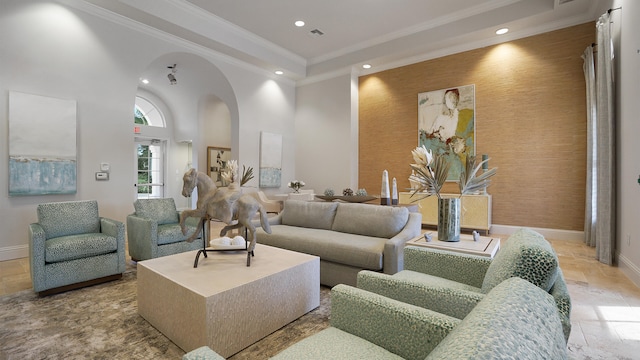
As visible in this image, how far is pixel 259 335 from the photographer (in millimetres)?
1983

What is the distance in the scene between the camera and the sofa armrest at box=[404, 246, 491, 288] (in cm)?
182

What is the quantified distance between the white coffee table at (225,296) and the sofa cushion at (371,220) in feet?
3.16

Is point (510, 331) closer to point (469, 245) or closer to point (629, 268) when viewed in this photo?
point (469, 245)

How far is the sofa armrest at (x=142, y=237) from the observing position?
3.35 m

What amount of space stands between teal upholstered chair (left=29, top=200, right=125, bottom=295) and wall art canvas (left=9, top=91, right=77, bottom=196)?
1.26 meters

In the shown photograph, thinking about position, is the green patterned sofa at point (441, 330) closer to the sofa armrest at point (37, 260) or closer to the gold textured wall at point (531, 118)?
the sofa armrest at point (37, 260)

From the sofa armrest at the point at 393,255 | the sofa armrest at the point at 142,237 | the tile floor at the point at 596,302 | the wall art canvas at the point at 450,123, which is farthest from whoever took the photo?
the wall art canvas at the point at 450,123

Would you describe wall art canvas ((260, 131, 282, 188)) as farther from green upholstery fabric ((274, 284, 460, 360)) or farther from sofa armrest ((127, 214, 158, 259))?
green upholstery fabric ((274, 284, 460, 360))

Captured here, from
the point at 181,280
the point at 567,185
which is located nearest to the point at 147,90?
the point at 181,280

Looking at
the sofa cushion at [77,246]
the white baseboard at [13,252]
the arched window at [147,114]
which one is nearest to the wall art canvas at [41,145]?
the white baseboard at [13,252]

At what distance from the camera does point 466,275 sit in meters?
1.85

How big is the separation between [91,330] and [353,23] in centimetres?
574

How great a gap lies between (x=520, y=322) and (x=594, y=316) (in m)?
2.53

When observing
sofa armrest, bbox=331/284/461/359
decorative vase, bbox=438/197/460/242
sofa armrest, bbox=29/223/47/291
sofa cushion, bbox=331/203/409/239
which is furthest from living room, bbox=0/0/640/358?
sofa armrest, bbox=331/284/461/359
